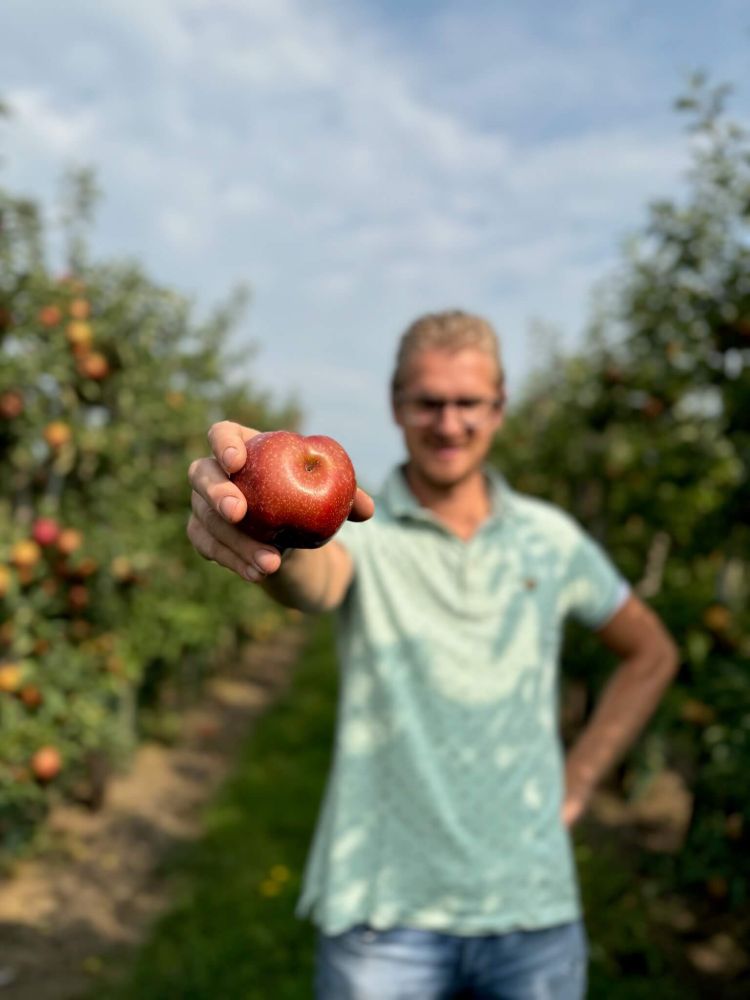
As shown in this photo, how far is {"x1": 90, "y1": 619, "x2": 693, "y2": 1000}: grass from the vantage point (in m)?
3.93

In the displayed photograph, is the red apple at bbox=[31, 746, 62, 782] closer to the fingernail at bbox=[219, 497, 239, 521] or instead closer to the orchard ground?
the orchard ground

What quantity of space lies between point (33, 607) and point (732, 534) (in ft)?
12.2

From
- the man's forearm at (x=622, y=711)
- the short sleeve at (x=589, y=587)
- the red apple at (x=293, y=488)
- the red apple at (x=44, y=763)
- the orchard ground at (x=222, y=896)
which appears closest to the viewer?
the red apple at (x=293, y=488)

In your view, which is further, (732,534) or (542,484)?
(542,484)

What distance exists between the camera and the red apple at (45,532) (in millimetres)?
4578

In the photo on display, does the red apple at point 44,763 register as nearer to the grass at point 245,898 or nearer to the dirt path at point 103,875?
the dirt path at point 103,875

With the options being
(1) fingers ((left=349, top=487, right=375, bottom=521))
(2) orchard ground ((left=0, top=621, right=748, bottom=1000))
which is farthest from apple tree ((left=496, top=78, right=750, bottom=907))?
(1) fingers ((left=349, top=487, right=375, bottom=521))

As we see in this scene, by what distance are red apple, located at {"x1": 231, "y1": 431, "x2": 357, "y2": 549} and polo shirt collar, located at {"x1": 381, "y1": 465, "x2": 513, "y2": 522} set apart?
74 centimetres

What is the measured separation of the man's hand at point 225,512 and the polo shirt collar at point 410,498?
0.84 m

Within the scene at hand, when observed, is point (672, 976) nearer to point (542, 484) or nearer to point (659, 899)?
point (659, 899)

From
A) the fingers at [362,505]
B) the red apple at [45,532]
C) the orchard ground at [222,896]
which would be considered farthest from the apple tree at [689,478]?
the red apple at [45,532]

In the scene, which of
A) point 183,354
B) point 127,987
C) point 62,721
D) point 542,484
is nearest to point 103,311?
point 183,354

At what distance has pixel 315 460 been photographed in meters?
1.29

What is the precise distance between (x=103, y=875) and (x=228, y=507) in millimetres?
4988
